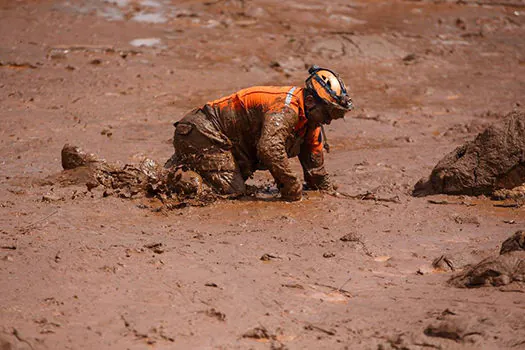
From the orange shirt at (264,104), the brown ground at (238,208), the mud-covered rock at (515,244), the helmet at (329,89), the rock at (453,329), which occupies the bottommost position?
Answer: the brown ground at (238,208)

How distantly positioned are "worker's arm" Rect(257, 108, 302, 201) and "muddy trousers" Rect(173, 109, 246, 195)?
1.20 ft

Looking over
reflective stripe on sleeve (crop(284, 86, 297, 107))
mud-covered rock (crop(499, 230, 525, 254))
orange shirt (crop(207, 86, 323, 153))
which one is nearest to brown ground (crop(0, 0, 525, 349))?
mud-covered rock (crop(499, 230, 525, 254))

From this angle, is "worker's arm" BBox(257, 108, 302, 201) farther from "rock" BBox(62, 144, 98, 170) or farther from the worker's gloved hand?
"rock" BBox(62, 144, 98, 170)

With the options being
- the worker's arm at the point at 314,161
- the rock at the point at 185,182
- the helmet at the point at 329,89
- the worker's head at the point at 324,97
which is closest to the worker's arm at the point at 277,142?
the worker's head at the point at 324,97

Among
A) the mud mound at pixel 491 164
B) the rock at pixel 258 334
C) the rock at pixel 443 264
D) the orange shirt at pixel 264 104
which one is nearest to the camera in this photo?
the rock at pixel 258 334

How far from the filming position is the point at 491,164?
734cm

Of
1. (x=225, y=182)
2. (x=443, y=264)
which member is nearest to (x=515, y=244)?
(x=443, y=264)

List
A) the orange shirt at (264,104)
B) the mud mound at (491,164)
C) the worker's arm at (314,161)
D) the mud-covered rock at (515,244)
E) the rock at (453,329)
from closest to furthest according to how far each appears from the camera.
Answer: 1. the rock at (453,329)
2. the mud-covered rock at (515,244)
3. the orange shirt at (264,104)
4. the mud mound at (491,164)
5. the worker's arm at (314,161)

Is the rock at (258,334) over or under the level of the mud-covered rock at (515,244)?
under

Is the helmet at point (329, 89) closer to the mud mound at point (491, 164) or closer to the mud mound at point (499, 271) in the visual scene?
the mud mound at point (491, 164)

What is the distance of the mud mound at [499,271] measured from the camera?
4930mm

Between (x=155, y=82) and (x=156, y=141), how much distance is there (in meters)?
2.32

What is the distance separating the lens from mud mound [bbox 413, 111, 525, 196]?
24.0 feet

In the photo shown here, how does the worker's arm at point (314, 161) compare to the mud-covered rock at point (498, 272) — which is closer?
the mud-covered rock at point (498, 272)
